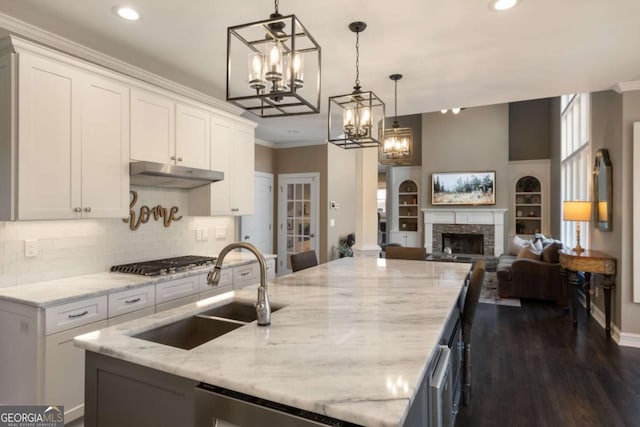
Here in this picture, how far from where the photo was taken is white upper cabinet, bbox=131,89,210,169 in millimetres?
3066

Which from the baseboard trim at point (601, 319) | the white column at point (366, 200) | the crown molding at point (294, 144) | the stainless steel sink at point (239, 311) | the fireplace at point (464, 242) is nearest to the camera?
the stainless steel sink at point (239, 311)

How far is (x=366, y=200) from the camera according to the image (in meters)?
4.99

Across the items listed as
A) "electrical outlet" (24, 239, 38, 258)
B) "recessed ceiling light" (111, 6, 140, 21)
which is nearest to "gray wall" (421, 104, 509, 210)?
"recessed ceiling light" (111, 6, 140, 21)

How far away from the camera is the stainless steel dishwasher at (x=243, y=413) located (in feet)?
3.15

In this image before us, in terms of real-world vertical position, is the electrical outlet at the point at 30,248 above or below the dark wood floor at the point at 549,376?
above

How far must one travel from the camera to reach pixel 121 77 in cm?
289

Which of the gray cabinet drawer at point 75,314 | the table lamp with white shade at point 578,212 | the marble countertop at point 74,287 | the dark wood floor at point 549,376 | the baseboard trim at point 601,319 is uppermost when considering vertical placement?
the table lamp with white shade at point 578,212

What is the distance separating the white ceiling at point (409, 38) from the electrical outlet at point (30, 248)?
4.86ft

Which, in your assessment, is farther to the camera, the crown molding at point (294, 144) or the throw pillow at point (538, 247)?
the crown molding at point (294, 144)

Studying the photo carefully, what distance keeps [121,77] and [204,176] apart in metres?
1.04

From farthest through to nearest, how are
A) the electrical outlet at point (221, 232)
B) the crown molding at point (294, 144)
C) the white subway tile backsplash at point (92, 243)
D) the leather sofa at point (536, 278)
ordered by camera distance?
the crown molding at point (294, 144) < the leather sofa at point (536, 278) < the electrical outlet at point (221, 232) < the white subway tile backsplash at point (92, 243)

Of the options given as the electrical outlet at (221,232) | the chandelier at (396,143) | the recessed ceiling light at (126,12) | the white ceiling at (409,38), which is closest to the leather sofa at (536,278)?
the white ceiling at (409,38)

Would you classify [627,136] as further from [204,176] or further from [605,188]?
[204,176]

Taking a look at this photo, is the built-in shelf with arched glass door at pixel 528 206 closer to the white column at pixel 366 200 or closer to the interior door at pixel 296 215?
the interior door at pixel 296 215
